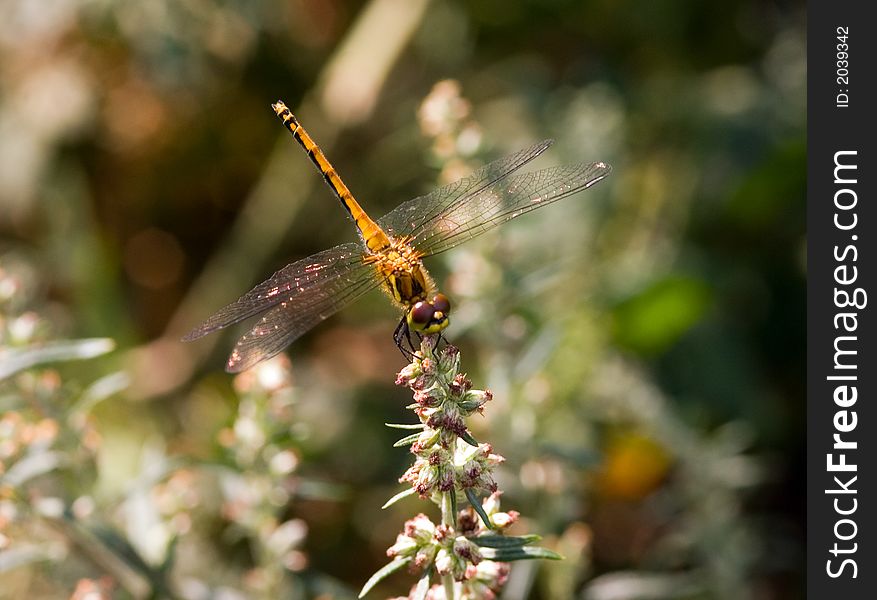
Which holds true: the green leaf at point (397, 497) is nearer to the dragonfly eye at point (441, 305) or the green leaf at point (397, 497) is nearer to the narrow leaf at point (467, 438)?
the narrow leaf at point (467, 438)

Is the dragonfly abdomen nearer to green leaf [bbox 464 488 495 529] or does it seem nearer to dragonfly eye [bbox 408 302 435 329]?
dragonfly eye [bbox 408 302 435 329]

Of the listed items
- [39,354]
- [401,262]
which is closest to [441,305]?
[401,262]

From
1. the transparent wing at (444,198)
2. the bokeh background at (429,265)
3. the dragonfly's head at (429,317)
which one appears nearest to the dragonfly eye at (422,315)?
the dragonfly's head at (429,317)

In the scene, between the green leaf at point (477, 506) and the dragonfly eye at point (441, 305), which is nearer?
the green leaf at point (477, 506)

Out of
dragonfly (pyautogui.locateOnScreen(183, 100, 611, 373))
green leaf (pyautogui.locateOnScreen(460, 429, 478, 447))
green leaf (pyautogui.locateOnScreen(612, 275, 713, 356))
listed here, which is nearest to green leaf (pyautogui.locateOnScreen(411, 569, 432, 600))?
green leaf (pyautogui.locateOnScreen(460, 429, 478, 447))

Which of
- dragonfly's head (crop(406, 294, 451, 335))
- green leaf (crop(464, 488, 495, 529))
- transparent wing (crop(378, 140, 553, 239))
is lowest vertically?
green leaf (crop(464, 488, 495, 529))

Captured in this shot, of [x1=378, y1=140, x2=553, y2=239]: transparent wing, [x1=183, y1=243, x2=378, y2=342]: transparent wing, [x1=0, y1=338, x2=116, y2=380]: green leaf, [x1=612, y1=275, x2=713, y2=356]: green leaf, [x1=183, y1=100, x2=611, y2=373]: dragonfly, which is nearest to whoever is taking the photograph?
[x1=0, y1=338, x2=116, y2=380]: green leaf
